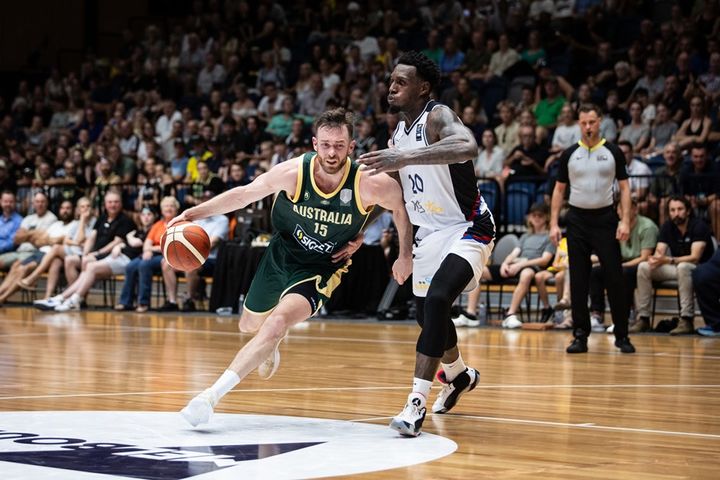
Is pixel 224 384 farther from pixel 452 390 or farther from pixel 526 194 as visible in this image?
pixel 526 194

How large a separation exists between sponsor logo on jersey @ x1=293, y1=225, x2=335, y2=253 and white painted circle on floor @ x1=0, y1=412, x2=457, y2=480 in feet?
2.70

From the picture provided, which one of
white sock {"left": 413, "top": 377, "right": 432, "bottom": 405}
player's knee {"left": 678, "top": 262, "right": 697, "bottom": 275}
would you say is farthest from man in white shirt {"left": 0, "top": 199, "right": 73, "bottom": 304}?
white sock {"left": 413, "top": 377, "right": 432, "bottom": 405}

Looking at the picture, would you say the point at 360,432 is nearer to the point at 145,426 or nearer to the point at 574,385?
the point at 145,426

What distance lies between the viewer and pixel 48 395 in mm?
6125

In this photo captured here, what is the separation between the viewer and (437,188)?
17.7 feet

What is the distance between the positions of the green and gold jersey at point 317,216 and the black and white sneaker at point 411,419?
94 centimetres

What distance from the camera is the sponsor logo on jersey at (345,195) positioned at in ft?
17.5

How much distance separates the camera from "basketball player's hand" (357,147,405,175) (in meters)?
4.78

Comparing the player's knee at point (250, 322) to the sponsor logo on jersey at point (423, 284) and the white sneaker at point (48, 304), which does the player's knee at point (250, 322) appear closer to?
the sponsor logo on jersey at point (423, 284)

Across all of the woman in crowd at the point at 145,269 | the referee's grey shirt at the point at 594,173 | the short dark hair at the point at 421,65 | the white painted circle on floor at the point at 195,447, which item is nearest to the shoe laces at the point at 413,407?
the white painted circle on floor at the point at 195,447

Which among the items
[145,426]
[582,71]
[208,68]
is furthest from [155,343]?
[208,68]

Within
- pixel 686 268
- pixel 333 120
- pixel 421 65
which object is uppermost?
pixel 421 65

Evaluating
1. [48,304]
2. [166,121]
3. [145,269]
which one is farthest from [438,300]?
[166,121]

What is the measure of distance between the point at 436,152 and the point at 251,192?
0.92 meters
